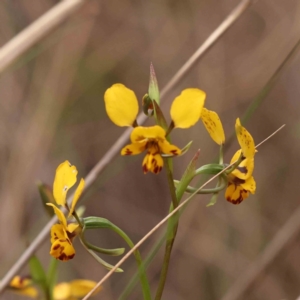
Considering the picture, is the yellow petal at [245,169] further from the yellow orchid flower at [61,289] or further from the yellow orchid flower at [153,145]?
the yellow orchid flower at [61,289]

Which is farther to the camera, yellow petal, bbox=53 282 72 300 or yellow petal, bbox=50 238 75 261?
yellow petal, bbox=53 282 72 300

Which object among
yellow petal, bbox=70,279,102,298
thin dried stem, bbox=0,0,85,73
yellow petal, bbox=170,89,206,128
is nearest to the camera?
yellow petal, bbox=170,89,206,128

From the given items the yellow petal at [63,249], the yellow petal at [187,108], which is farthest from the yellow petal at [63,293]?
the yellow petal at [187,108]

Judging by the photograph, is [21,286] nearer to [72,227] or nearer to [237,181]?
[72,227]

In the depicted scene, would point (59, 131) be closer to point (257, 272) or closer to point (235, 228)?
point (235, 228)

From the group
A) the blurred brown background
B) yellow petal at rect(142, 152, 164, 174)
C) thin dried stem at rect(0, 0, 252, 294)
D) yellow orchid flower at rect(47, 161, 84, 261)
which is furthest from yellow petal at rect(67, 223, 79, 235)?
the blurred brown background

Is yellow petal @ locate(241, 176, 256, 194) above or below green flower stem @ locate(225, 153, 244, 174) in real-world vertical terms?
below

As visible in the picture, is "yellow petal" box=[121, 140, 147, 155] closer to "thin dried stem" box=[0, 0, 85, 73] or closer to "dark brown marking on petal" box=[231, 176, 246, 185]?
"dark brown marking on petal" box=[231, 176, 246, 185]

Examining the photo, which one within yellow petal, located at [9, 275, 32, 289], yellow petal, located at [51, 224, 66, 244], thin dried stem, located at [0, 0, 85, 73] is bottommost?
yellow petal, located at [9, 275, 32, 289]
